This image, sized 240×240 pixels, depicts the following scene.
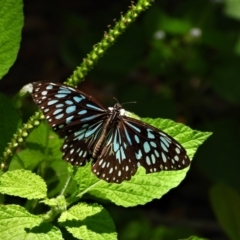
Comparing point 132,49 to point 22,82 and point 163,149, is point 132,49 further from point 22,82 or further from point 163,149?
point 163,149

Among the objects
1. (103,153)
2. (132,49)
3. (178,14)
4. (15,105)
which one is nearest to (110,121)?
(103,153)

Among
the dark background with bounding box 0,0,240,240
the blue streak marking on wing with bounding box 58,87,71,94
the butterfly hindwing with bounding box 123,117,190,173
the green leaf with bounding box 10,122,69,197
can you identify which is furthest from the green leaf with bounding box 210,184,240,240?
the blue streak marking on wing with bounding box 58,87,71,94

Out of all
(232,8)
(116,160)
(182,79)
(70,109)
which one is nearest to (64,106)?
(70,109)

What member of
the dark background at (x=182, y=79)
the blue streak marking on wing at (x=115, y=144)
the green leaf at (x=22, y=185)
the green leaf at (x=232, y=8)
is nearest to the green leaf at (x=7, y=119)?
the green leaf at (x=22, y=185)

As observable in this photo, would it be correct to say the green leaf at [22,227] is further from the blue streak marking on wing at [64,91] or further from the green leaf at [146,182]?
the blue streak marking on wing at [64,91]

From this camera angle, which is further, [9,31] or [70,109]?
[9,31]

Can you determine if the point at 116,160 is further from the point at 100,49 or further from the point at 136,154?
the point at 100,49

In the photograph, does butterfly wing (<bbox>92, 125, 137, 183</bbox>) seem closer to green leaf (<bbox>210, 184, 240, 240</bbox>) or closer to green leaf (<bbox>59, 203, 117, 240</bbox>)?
green leaf (<bbox>59, 203, 117, 240</bbox>)
